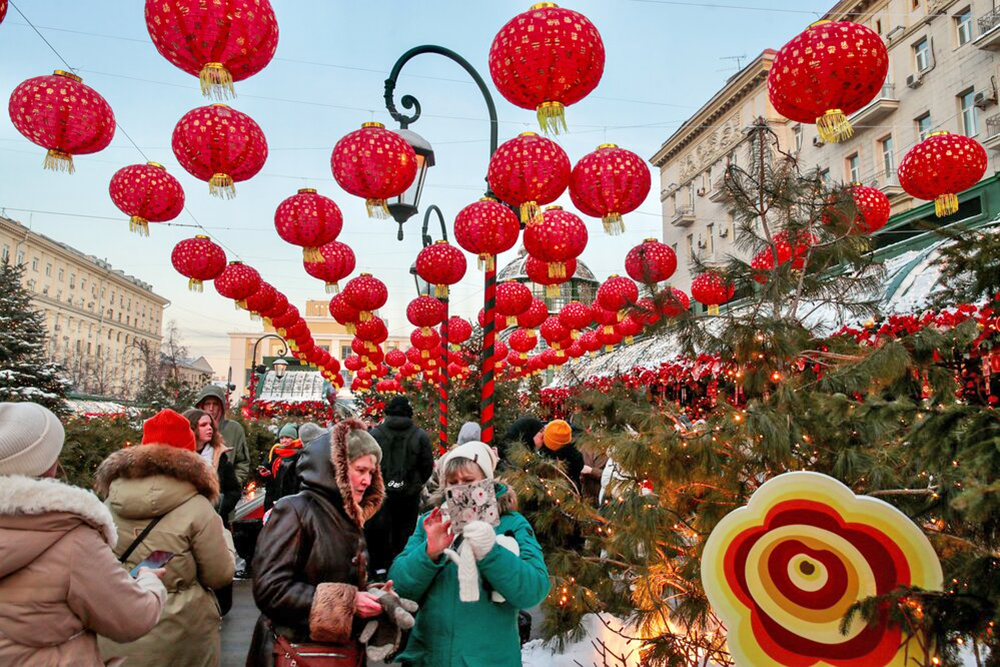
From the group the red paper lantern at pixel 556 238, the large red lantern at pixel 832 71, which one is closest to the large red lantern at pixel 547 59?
the large red lantern at pixel 832 71

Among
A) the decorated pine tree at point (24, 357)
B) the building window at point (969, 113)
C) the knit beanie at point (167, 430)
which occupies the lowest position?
the knit beanie at point (167, 430)

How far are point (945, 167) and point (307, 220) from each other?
6.42 m

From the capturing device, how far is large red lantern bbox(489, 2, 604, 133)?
4.17 meters

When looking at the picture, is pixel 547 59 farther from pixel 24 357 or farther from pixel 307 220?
pixel 24 357

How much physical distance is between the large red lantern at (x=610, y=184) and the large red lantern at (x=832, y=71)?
142 cm

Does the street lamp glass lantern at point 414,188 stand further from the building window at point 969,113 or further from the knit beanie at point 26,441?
the building window at point 969,113

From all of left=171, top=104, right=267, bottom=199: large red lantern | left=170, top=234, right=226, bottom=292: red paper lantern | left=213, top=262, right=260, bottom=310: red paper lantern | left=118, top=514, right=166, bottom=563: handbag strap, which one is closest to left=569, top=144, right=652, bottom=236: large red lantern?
left=171, top=104, right=267, bottom=199: large red lantern

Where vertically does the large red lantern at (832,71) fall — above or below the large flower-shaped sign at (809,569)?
above

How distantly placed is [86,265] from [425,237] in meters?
83.2

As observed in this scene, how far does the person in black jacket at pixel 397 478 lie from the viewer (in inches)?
237

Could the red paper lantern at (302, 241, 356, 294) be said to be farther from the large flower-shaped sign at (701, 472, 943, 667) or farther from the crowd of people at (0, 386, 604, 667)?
the large flower-shaped sign at (701, 472, 943, 667)

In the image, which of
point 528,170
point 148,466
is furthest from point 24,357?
point 148,466

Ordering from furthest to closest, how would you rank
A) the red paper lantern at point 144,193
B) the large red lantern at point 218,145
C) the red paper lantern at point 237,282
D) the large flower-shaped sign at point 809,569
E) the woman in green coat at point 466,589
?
the red paper lantern at point 237,282 → the red paper lantern at point 144,193 → the large red lantern at point 218,145 → the woman in green coat at point 466,589 → the large flower-shaped sign at point 809,569

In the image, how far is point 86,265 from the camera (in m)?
77.4
